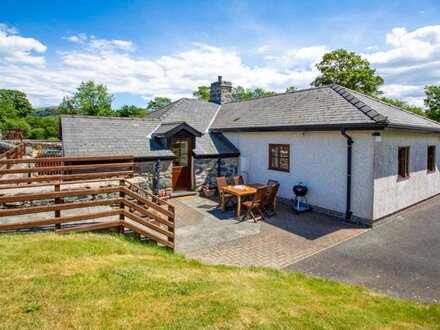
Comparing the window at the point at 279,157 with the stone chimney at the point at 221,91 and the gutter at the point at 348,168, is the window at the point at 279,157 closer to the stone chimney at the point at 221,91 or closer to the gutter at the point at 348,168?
the gutter at the point at 348,168

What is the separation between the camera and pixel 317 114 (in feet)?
36.0

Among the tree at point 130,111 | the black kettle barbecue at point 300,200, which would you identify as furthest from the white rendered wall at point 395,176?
the tree at point 130,111

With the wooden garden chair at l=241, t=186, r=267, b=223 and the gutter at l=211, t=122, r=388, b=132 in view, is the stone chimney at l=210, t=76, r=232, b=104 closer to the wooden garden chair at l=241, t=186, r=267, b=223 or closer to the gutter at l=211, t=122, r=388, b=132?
the gutter at l=211, t=122, r=388, b=132

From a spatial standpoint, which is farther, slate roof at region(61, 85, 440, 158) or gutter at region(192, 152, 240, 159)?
gutter at region(192, 152, 240, 159)

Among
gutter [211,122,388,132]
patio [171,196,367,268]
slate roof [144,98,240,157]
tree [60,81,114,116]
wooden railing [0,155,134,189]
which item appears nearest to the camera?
wooden railing [0,155,134,189]

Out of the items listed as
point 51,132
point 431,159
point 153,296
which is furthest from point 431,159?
point 51,132

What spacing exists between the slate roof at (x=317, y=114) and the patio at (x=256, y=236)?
362cm

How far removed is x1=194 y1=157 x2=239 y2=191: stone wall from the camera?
13844 mm

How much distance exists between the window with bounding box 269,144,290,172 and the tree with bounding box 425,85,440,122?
24.2 m

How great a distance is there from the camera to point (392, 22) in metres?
11.0

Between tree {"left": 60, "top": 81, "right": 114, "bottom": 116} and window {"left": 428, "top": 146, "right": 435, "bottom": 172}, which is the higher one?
tree {"left": 60, "top": 81, "right": 114, "bottom": 116}

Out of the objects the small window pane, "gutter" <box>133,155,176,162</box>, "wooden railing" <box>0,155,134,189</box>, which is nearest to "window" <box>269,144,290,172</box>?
"gutter" <box>133,155,176,162</box>

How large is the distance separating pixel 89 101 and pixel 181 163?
162 ft

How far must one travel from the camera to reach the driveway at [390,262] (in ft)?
17.7
